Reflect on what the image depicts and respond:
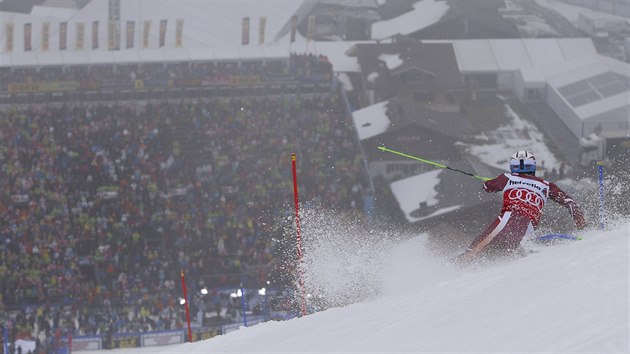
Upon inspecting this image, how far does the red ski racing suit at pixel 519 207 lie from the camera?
9898 millimetres

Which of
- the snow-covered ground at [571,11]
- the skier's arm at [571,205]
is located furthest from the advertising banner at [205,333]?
the snow-covered ground at [571,11]

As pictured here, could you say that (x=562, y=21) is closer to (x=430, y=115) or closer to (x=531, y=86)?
(x=531, y=86)

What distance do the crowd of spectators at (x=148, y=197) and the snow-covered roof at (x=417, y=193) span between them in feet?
3.00

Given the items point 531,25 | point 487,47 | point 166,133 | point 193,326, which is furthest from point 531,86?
point 193,326

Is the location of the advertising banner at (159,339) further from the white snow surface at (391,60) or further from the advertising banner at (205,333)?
the white snow surface at (391,60)

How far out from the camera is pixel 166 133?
28062 millimetres

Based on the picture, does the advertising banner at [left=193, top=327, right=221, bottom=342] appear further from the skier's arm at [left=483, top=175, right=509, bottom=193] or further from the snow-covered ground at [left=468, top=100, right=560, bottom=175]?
the skier's arm at [left=483, top=175, right=509, bottom=193]

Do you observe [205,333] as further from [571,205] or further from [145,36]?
[145,36]

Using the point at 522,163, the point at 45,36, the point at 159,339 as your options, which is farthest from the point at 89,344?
the point at 45,36

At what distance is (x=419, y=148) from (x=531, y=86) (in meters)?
5.68

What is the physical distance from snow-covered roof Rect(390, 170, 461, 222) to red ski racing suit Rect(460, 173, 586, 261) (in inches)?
453

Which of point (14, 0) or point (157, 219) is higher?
point (14, 0)

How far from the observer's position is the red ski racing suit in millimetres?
9898

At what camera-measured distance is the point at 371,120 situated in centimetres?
2859
